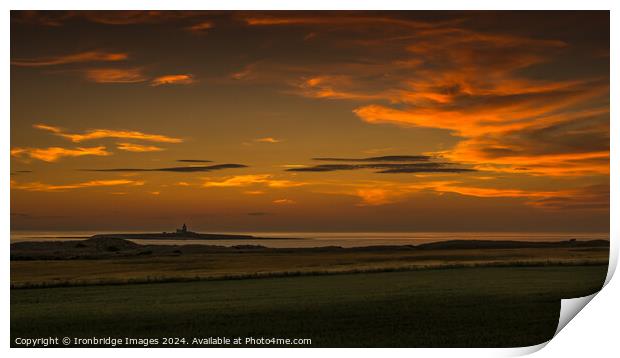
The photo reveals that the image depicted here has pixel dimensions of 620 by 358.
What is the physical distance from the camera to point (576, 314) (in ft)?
25.5

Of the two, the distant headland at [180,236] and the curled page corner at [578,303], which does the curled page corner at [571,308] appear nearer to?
the curled page corner at [578,303]

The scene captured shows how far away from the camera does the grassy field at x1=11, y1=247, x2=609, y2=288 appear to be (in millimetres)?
8156

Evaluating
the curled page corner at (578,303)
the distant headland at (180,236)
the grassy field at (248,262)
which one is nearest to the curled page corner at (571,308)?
the curled page corner at (578,303)

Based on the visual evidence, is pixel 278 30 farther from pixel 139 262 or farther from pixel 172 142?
pixel 139 262

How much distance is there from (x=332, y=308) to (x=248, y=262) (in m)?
1.00

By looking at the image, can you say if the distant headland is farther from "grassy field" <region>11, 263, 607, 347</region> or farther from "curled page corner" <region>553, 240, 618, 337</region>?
"curled page corner" <region>553, 240, 618, 337</region>

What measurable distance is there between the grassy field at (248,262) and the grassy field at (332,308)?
0.09 meters

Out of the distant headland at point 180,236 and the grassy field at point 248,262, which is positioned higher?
the distant headland at point 180,236

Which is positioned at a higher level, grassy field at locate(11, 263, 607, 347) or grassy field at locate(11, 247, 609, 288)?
grassy field at locate(11, 247, 609, 288)

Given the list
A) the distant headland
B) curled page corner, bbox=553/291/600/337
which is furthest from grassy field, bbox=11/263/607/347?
the distant headland

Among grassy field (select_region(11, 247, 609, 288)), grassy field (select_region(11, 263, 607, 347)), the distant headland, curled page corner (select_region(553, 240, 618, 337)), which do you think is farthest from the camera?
grassy field (select_region(11, 247, 609, 288))

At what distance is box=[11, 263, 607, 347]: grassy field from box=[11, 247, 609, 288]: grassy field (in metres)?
0.09

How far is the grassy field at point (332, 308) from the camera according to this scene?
25.0 feet

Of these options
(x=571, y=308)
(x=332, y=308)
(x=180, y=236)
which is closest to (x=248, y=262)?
(x=180, y=236)
